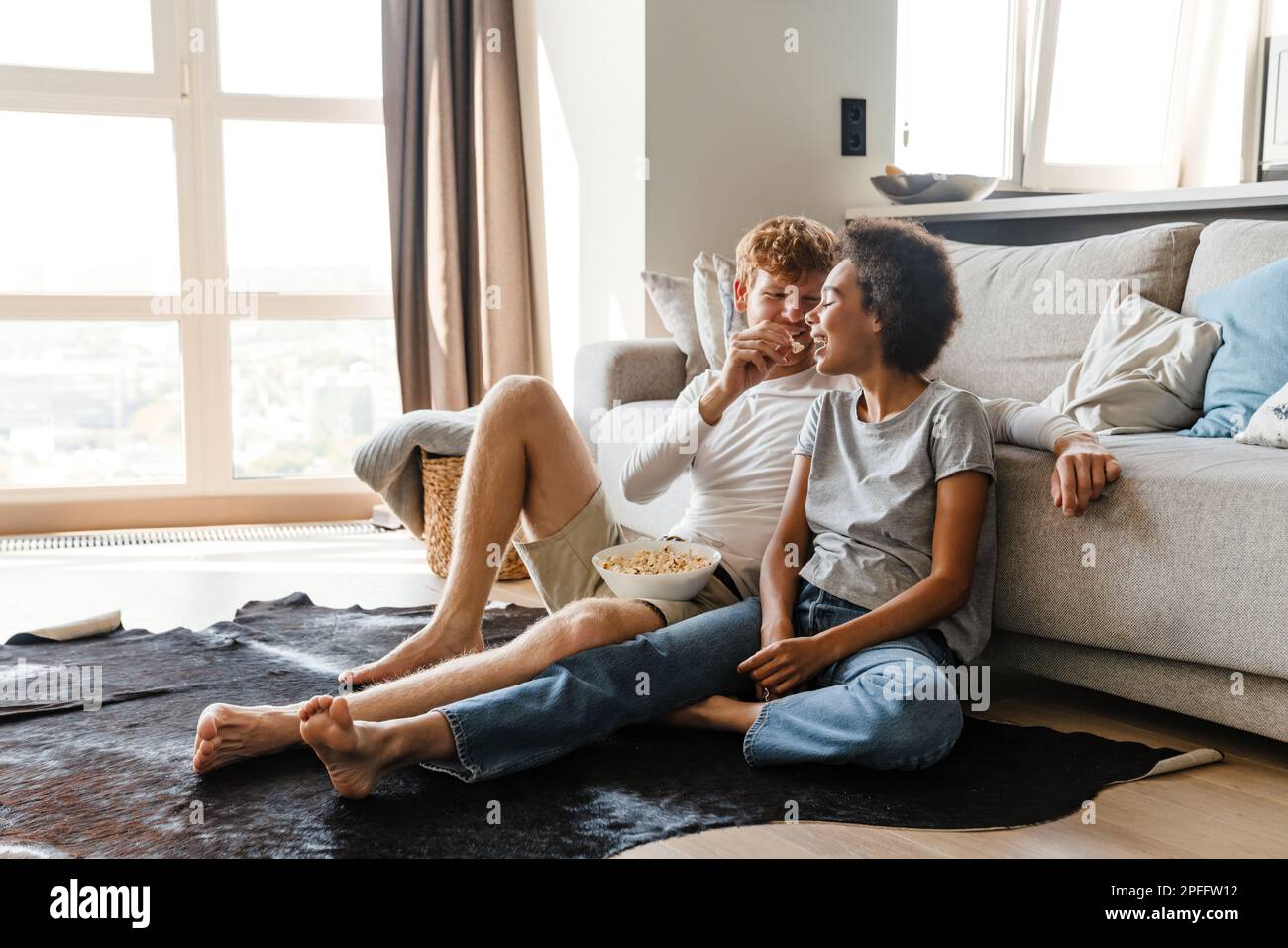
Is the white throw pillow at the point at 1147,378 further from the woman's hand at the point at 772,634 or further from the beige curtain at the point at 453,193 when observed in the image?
the beige curtain at the point at 453,193

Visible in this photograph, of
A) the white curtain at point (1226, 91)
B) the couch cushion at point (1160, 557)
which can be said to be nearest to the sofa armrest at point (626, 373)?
the couch cushion at point (1160, 557)

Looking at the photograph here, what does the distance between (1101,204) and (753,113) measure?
1.04 metres

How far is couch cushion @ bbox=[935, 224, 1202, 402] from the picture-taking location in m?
2.61

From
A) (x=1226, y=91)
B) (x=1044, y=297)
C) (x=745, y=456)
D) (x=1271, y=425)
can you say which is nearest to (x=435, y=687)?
(x=745, y=456)

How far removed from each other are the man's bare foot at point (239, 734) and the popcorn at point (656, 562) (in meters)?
0.54

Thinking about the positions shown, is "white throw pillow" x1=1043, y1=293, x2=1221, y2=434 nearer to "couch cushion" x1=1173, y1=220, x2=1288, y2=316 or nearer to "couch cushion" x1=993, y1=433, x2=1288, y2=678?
"couch cushion" x1=1173, y1=220, x2=1288, y2=316

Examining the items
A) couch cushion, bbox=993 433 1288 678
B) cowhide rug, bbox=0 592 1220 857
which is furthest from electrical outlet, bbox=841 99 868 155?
cowhide rug, bbox=0 592 1220 857

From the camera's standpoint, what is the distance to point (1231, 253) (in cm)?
247

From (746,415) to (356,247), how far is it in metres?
2.60

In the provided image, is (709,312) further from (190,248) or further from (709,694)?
(190,248)

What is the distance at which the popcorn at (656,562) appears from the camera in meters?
1.95

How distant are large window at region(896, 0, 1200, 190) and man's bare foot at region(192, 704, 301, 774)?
291 centimetres

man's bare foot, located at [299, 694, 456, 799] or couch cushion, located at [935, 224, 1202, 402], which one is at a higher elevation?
couch cushion, located at [935, 224, 1202, 402]
